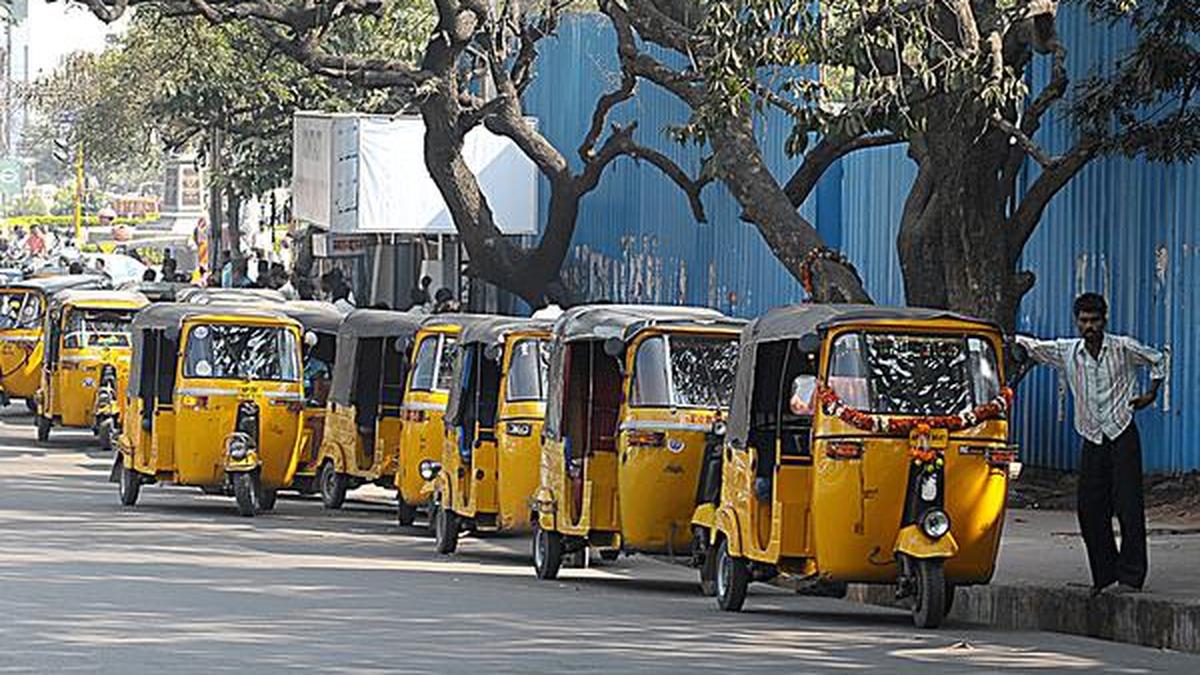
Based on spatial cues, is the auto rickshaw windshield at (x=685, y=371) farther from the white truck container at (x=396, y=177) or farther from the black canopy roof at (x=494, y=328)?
the white truck container at (x=396, y=177)

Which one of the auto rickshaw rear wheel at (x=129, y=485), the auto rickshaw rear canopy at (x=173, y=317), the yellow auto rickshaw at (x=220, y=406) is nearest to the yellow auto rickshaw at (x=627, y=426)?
the yellow auto rickshaw at (x=220, y=406)

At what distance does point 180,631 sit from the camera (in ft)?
46.7

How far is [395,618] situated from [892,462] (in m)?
3.24

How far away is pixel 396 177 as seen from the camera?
38.2 meters

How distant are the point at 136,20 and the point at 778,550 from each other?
39780 mm

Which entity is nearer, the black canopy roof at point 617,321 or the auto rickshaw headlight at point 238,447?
the black canopy roof at point 617,321

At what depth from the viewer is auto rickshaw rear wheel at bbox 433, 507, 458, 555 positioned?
71.8 ft

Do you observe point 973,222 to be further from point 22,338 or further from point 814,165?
point 22,338

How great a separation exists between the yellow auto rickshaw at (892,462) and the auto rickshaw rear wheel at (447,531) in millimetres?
5789

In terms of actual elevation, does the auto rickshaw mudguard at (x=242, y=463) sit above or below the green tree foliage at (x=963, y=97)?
below

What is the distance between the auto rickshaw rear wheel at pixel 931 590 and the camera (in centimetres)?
1542

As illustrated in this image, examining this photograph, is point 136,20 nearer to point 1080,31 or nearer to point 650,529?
point 1080,31

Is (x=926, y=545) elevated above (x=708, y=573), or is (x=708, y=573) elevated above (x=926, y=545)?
(x=926, y=545)

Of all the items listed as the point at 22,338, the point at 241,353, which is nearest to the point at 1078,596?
the point at 241,353
